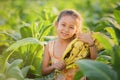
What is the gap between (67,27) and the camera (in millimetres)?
3988

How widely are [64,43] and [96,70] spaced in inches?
36.3

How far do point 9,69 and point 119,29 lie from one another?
0.99m

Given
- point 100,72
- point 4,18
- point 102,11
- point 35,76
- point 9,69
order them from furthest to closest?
point 102,11 < point 4,18 < point 35,76 < point 9,69 < point 100,72

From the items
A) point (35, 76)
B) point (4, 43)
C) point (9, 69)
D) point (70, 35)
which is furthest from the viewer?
point (4, 43)

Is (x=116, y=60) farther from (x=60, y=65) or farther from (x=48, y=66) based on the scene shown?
(x=48, y=66)

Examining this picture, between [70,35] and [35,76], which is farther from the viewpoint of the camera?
[35,76]

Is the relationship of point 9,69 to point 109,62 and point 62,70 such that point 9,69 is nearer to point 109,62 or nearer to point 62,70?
point 62,70

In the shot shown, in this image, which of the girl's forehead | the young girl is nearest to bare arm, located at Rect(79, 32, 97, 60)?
the young girl

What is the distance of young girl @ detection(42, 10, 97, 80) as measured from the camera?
3.98m

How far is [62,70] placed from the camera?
4.05 meters

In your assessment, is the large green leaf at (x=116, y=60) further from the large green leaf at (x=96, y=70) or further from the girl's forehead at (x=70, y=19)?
the girl's forehead at (x=70, y=19)

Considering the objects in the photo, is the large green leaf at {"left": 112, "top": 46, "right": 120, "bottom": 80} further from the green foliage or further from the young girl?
the green foliage

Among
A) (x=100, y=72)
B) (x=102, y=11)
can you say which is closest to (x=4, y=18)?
(x=102, y=11)

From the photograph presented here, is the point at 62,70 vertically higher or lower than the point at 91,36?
lower
